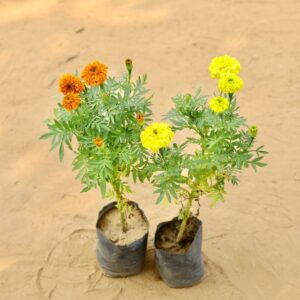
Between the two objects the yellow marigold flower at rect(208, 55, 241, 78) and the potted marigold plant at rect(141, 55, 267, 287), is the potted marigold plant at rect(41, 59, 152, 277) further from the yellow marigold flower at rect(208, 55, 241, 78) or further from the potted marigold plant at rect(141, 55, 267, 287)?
the yellow marigold flower at rect(208, 55, 241, 78)

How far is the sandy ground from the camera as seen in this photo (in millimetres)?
4227

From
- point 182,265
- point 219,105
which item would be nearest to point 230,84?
point 219,105

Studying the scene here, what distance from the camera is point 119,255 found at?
4031mm

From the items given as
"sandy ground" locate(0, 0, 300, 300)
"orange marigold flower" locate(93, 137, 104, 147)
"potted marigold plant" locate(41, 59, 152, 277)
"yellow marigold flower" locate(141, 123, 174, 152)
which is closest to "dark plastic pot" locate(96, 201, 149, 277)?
"sandy ground" locate(0, 0, 300, 300)

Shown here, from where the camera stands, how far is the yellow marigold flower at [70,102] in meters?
3.15

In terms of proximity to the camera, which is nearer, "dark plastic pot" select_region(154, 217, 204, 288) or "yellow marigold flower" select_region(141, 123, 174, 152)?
"yellow marigold flower" select_region(141, 123, 174, 152)

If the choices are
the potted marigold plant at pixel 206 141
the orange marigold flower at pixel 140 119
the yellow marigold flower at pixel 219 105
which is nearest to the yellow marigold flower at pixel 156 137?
the potted marigold plant at pixel 206 141

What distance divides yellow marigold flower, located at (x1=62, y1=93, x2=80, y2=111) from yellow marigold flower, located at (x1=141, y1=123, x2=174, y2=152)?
15.9 inches

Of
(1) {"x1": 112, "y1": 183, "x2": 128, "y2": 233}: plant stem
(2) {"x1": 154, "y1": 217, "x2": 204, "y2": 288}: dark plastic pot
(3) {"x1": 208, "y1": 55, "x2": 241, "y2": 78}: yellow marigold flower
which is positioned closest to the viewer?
(3) {"x1": 208, "y1": 55, "x2": 241, "y2": 78}: yellow marigold flower

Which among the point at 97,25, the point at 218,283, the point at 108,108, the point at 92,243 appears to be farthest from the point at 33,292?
the point at 97,25

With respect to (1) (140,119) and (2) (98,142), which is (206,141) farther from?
(2) (98,142)

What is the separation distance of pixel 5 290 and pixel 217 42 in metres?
3.57

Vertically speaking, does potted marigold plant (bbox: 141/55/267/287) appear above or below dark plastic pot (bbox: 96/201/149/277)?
above

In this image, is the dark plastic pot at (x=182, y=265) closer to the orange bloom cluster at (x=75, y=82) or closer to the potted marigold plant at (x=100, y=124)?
the potted marigold plant at (x=100, y=124)
